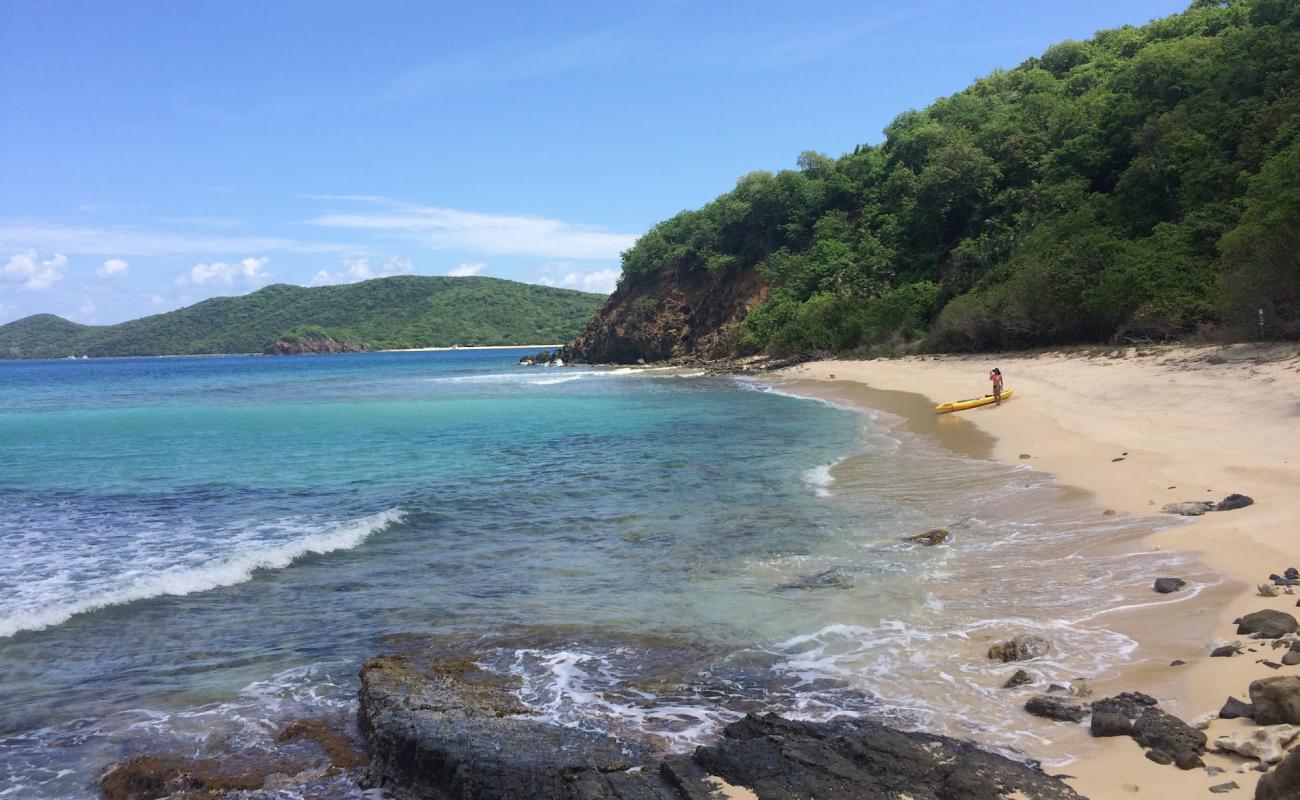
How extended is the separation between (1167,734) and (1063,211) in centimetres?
4775

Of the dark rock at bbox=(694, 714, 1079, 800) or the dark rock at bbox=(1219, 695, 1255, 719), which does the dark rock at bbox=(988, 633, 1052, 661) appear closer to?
the dark rock at bbox=(1219, 695, 1255, 719)

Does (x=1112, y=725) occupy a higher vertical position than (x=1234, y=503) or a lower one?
lower

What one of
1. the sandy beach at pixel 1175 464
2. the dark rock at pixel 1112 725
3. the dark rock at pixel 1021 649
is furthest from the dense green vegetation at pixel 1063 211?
the dark rock at pixel 1112 725

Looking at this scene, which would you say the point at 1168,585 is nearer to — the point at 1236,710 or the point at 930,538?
the point at 1236,710

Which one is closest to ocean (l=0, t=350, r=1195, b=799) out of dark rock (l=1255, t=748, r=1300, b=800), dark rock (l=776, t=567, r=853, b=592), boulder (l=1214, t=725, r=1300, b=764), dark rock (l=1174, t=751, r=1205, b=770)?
dark rock (l=776, t=567, r=853, b=592)

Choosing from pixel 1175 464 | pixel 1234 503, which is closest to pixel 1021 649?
pixel 1234 503

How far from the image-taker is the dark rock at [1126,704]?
18.1ft

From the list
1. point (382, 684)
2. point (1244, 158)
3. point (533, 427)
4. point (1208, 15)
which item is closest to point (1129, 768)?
point (382, 684)

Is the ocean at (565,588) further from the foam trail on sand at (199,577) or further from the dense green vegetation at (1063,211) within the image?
the dense green vegetation at (1063,211)

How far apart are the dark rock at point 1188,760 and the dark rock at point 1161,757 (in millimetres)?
30

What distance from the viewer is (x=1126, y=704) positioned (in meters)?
5.67

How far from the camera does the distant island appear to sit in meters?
32.4

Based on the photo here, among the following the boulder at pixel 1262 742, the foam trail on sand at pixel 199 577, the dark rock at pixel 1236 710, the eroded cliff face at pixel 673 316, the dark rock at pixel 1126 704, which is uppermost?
the eroded cliff face at pixel 673 316

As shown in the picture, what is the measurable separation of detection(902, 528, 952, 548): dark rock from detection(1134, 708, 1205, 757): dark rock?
5767mm
